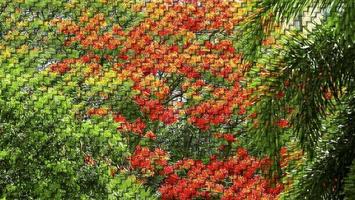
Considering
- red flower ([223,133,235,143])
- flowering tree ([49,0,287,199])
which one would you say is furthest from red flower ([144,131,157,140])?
red flower ([223,133,235,143])

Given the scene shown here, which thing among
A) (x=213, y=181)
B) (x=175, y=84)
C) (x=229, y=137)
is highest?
(x=175, y=84)

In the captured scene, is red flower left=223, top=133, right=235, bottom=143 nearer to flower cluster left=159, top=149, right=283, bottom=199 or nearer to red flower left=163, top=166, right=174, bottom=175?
flower cluster left=159, top=149, right=283, bottom=199

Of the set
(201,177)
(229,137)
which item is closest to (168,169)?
(201,177)

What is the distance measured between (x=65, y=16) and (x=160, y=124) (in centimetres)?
42

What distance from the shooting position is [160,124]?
2326 mm

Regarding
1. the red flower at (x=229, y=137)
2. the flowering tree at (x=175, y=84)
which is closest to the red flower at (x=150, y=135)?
the flowering tree at (x=175, y=84)
